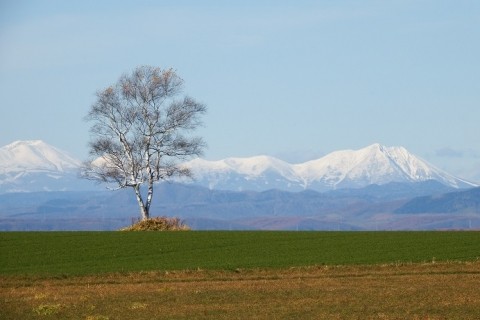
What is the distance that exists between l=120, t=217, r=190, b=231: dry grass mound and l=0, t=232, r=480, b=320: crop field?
7871mm

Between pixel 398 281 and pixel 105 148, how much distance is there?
51843 millimetres

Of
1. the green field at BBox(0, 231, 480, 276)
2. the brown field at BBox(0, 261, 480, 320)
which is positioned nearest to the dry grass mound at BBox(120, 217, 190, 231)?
the green field at BBox(0, 231, 480, 276)

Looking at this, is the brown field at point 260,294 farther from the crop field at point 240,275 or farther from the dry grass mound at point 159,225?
the dry grass mound at point 159,225

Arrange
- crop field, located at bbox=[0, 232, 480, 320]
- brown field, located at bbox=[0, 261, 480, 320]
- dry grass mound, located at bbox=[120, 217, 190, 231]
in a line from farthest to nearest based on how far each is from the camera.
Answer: dry grass mound, located at bbox=[120, 217, 190, 231], crop field, located at bbox=[0, 232, 480, 320], brown field, located at bbox=[0, 261, 480, 320]

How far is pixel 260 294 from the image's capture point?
127 feet

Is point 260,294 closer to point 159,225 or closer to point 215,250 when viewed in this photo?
point 215,250

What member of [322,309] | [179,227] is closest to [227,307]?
[322,309]

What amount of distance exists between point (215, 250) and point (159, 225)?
22.5 metres

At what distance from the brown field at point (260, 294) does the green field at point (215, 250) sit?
107 inches

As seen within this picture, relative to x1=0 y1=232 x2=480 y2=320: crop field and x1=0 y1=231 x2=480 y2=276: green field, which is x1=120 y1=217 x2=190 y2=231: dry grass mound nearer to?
x1=0 y1=232 x2=480 y2=320: crop field

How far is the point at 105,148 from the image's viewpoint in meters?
91.4

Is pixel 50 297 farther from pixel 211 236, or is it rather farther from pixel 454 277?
pixel 211 236

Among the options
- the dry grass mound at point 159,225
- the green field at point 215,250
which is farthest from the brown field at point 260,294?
the dry grass mound at point 159,225

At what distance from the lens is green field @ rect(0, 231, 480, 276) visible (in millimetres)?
51719
